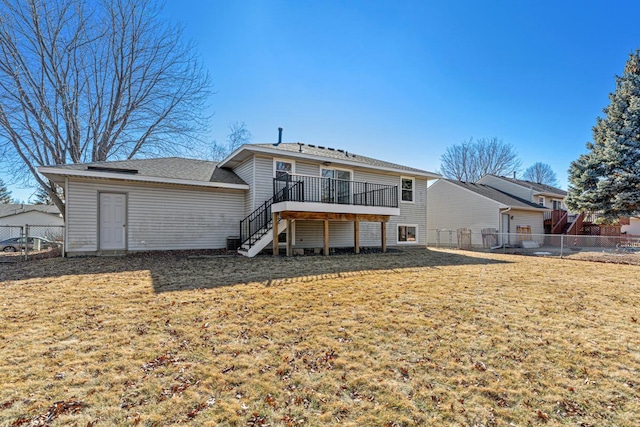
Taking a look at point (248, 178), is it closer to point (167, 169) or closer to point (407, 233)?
point (167, 169)

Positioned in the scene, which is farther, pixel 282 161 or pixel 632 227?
pixel 632 227

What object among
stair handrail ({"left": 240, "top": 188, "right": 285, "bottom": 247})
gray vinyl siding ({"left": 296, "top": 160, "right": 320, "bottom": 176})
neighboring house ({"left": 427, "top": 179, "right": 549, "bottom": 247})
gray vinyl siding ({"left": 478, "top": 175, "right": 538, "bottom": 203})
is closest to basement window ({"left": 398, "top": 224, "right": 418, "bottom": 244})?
neighboring house ({"left": 427, "top": 179, "right": 549, "bottom": 247})

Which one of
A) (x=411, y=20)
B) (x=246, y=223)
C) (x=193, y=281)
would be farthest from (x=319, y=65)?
(x=193, y=281)

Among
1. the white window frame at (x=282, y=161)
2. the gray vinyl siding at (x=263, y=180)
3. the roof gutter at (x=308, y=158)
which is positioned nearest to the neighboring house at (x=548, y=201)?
the roof gutter at (x=308, y=158)

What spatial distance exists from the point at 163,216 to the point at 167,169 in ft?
6.41

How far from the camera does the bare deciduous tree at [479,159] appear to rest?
36688 mm

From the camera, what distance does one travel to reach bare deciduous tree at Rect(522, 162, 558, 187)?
159 feet

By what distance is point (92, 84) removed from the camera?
614 inches

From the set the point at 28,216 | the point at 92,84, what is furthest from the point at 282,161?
the point at 28,216

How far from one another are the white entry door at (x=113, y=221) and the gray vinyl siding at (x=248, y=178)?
427 centimetres

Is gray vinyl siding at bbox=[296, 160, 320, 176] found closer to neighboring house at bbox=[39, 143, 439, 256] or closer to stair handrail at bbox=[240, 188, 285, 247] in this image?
neighboring house at bbox=[39, 143, 439, 256]

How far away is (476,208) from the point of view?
19.6 metres

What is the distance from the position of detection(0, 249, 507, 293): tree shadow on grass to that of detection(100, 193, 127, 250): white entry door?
3.04ft

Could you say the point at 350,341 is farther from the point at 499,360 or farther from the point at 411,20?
the point at 411,20
